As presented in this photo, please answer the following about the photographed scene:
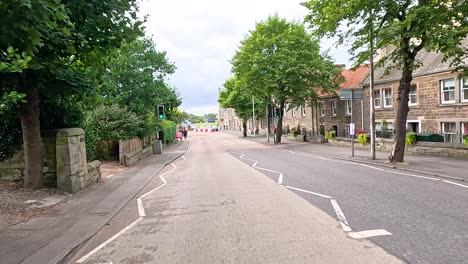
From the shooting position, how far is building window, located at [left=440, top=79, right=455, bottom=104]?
25.7 m

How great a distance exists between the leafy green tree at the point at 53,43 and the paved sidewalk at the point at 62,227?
186cm

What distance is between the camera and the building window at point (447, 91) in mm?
25703

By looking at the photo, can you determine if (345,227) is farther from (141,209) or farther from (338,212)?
(141,209)

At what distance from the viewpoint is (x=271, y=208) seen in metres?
8.60

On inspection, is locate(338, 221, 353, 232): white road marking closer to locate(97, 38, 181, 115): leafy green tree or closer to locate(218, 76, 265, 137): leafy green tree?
locate(97, 38, 181, 115): leafy green tree

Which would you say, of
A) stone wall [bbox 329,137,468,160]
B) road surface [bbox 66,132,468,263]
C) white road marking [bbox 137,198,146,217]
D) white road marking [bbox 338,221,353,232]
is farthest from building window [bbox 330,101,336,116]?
white road marking [bbox 338,221,353,232]

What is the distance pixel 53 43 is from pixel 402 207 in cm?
801

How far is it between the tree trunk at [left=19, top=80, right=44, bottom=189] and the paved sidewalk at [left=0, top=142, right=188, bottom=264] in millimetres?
1246

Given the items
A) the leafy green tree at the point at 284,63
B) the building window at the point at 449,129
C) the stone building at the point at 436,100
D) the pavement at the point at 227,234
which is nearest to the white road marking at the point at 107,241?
the pavement at the point at 227,234

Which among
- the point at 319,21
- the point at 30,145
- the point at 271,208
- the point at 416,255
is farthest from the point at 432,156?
A: the point at 30,145

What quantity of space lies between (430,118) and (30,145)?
26.0 metres

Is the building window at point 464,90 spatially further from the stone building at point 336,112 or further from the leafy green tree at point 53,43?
the leafy green tree at point 53,43

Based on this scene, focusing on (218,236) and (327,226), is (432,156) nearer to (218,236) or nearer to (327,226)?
(327,226)

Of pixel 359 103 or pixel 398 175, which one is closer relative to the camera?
pixel 398 175
